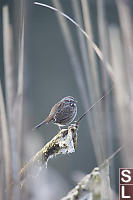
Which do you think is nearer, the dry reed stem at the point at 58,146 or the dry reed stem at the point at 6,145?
the dry reed stem at the point at 6,145

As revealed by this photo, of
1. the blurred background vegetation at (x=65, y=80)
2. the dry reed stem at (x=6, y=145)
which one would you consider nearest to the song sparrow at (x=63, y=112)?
the blurred background vegetation at (x=65, y=80)

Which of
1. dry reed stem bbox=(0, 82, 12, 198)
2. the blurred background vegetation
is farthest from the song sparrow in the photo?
dry reed stem bbox=(0, 82, 12, 198)

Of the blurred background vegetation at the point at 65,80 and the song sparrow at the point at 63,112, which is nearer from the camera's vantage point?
the blurred background vegetation at the point at 65,80

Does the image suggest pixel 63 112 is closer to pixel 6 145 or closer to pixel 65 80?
A: pixel 65 80

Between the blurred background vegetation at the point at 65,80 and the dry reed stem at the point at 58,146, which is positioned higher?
the blurred background vegetation at the point at 65,80

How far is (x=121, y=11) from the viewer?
1276 mm

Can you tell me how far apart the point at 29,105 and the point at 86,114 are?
0.66 feet

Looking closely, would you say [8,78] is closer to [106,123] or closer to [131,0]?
[106,123]

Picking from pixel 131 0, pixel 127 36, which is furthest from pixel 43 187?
pixel 131 0

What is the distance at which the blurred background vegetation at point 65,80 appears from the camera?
1.27 meters

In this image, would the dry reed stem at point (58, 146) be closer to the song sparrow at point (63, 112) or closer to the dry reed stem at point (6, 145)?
the song sparrow at point (63, 112)

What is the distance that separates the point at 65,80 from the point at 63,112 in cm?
11

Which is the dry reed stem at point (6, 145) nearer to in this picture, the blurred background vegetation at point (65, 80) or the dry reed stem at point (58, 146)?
the blurred background vegetation at point (65, 80)

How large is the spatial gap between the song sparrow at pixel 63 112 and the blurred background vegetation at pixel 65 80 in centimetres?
2
